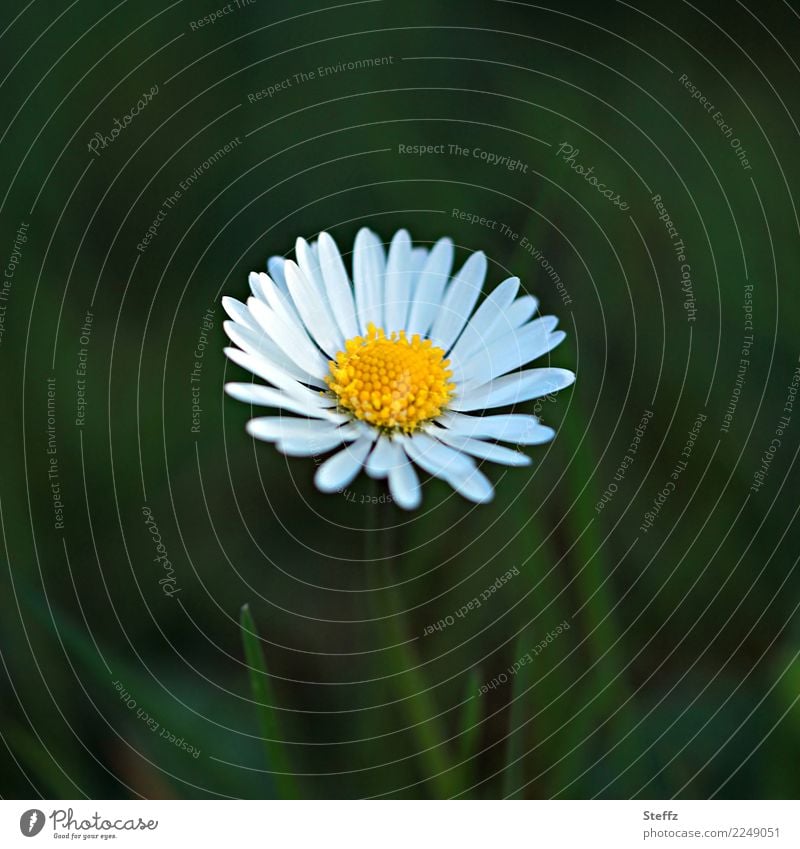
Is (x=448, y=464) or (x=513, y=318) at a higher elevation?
(x=513, y=318)

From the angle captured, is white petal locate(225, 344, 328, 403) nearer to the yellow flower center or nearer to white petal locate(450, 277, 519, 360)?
the yellow flower center

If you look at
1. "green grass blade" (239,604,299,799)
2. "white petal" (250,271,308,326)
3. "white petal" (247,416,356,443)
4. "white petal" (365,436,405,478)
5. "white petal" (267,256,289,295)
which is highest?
"white petal" (267,256,289,295)
